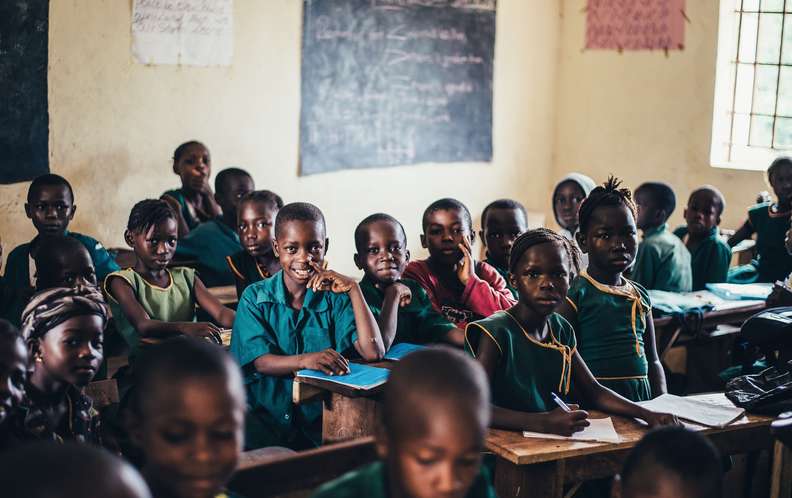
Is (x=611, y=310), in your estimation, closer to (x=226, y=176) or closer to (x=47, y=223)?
(x=47, y=223)

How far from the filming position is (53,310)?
2.51 m

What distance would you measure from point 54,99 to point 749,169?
442 centimetres

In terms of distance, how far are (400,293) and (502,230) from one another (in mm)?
781

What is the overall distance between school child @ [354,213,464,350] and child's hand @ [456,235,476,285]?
9.3 inches

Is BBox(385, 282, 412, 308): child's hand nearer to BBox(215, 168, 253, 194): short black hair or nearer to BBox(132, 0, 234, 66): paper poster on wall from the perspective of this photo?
BBox(215, 168, 253, 194): short black hair

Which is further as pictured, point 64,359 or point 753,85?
point 753,85

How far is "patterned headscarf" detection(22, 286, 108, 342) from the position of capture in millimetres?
2502

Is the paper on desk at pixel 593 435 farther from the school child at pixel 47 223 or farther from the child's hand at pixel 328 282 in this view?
the school child at pixel 47 223

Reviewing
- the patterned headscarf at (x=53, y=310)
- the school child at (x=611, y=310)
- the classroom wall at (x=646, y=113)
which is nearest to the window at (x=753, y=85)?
the classroom wall at (x=646, y=113)

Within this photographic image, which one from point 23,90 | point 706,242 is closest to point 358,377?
point 23,90

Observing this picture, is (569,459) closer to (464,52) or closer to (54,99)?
(54,99)

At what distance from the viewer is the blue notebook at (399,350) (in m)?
3.40

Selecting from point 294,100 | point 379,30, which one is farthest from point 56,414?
point 379,30

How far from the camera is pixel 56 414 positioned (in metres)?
2.47
